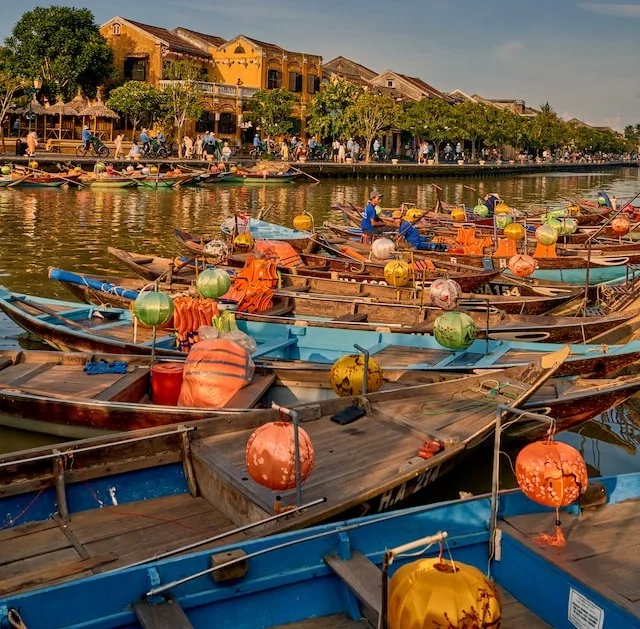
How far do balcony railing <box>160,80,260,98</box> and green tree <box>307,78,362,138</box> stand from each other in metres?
4.52

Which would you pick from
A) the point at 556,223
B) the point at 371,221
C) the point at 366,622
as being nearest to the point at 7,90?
the point at 371,221

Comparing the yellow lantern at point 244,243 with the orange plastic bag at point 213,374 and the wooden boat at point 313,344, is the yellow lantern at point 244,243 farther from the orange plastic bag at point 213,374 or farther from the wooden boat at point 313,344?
the orange plastic bag at point 213,374

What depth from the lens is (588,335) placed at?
1159 centimetres

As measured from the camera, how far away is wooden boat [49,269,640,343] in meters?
11.5

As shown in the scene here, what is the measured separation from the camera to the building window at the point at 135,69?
57.1 meters

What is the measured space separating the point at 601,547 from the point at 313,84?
62.7 m

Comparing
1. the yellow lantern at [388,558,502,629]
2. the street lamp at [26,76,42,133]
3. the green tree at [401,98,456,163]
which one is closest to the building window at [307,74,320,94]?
the green tree at [401,98,456,163]

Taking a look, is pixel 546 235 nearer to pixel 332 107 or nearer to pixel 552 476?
pixel 552 476

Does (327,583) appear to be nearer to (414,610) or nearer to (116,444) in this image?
(414,610)

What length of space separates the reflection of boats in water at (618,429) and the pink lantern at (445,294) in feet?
7.69

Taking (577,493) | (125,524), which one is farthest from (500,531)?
(125,524)

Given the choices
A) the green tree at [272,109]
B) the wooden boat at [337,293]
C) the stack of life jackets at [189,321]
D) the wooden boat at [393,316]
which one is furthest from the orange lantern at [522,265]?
the green tree at [272,109]

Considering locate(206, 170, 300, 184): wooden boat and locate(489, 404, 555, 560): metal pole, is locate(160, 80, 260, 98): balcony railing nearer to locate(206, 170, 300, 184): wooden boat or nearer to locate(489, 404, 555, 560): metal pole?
locate(206, 170, 300, 184): wooden boat

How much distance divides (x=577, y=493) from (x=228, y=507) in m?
2.64
